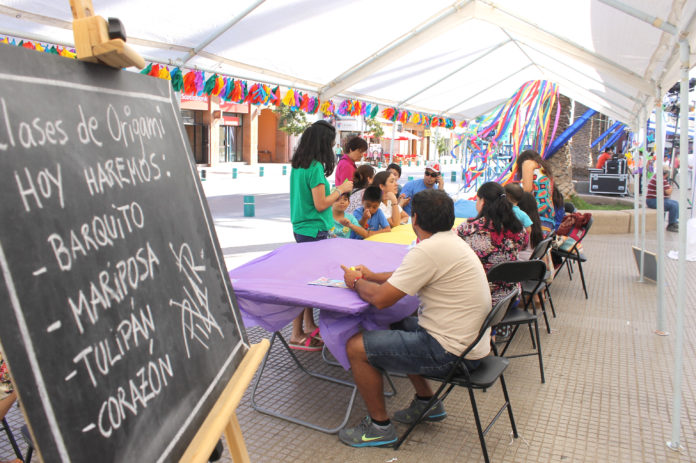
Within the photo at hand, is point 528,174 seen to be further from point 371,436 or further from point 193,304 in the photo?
point 193,304

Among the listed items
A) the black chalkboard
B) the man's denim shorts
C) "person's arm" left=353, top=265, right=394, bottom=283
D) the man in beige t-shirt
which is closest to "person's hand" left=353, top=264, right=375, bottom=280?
"person's arm" left=353, top=265, right=394, bottom=283

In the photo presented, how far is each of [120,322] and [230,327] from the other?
576 millimetres

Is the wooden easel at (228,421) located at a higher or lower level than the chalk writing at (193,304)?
lower

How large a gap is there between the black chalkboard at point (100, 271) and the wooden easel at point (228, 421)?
0.09 feet

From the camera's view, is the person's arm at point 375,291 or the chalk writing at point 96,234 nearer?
the chalk writing at point 96,234

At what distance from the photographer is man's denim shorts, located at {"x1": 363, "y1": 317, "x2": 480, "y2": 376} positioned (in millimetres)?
2754

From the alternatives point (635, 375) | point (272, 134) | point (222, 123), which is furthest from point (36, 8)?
point (272, 134)

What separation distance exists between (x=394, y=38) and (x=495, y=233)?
3555mm

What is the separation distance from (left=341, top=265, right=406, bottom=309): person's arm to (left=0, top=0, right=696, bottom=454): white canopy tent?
5.51 ft

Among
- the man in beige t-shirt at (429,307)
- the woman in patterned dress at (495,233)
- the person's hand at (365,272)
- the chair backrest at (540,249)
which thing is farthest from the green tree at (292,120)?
the man in beige t-shirt at (429,307)

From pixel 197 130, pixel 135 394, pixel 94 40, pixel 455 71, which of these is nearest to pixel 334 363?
pixel 135 394

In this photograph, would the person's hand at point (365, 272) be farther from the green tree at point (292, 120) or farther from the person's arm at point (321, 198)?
the green tree at point (292, 120)

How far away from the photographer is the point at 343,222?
481cm

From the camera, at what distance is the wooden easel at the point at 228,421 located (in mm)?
1301
